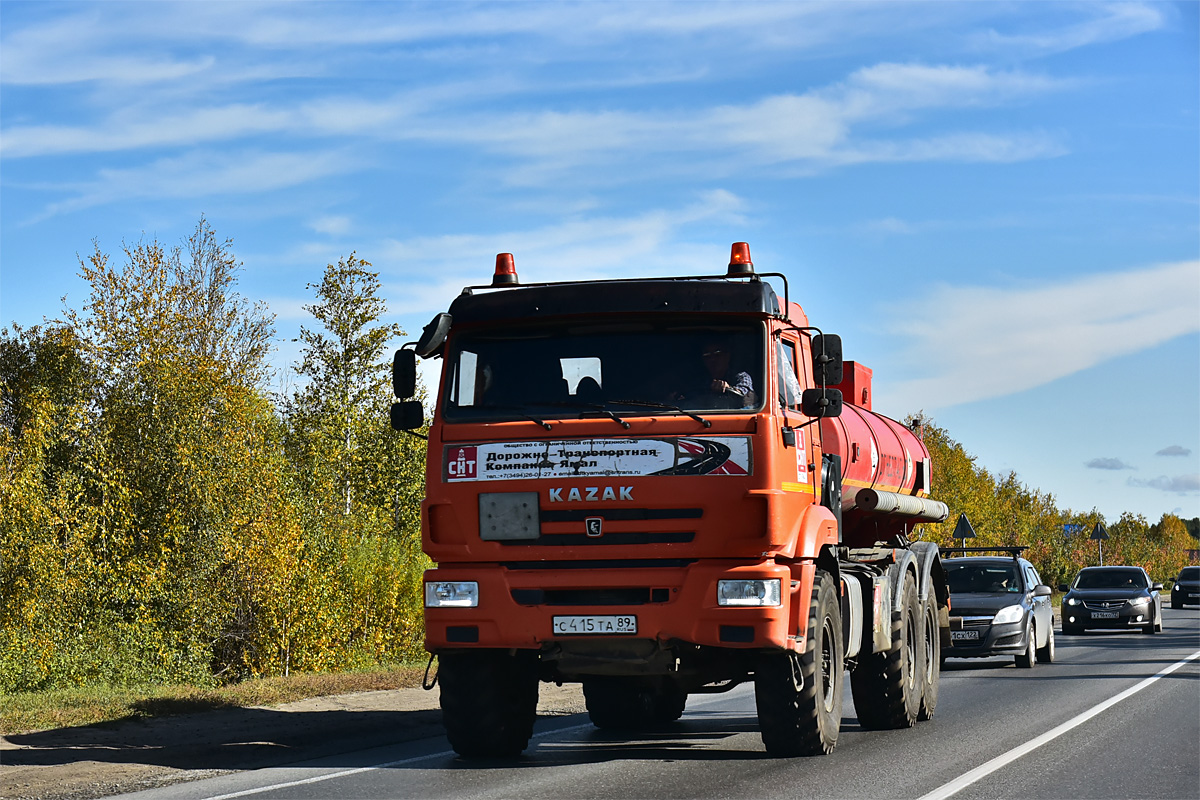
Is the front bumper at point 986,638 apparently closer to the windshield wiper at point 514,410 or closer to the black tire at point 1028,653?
the black tire at point 1028,653

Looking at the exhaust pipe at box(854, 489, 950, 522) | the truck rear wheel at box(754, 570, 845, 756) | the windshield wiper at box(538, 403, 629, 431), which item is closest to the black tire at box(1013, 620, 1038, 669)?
the exhaust pipe at box(854, 489, 950, 522)

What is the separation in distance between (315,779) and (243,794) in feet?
2.57

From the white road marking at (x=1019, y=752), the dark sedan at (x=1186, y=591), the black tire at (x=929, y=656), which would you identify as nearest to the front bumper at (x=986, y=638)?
the white road marking at (x=1019, y=752)

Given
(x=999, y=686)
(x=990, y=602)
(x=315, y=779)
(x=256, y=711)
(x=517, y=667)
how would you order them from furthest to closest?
(x=990, y=602) < (x=999, y=686) < (x=256, y=711) < (x=517, y=667) < (x=315, y=779)

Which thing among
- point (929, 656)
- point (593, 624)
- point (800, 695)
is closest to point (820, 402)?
point (800, 695)

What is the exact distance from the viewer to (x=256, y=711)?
13.3m

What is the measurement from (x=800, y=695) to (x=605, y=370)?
8.85 ft

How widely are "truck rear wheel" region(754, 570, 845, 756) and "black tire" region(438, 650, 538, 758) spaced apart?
66.7 inches

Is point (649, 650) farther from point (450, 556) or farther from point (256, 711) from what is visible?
point (256, 711)

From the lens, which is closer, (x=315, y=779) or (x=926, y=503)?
(x=315, y=779)

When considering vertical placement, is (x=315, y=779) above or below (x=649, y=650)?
below

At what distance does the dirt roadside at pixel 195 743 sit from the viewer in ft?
30.2

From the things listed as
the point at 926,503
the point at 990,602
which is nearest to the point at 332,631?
the point at 990,602

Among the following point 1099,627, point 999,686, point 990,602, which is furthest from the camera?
point 1099,627
